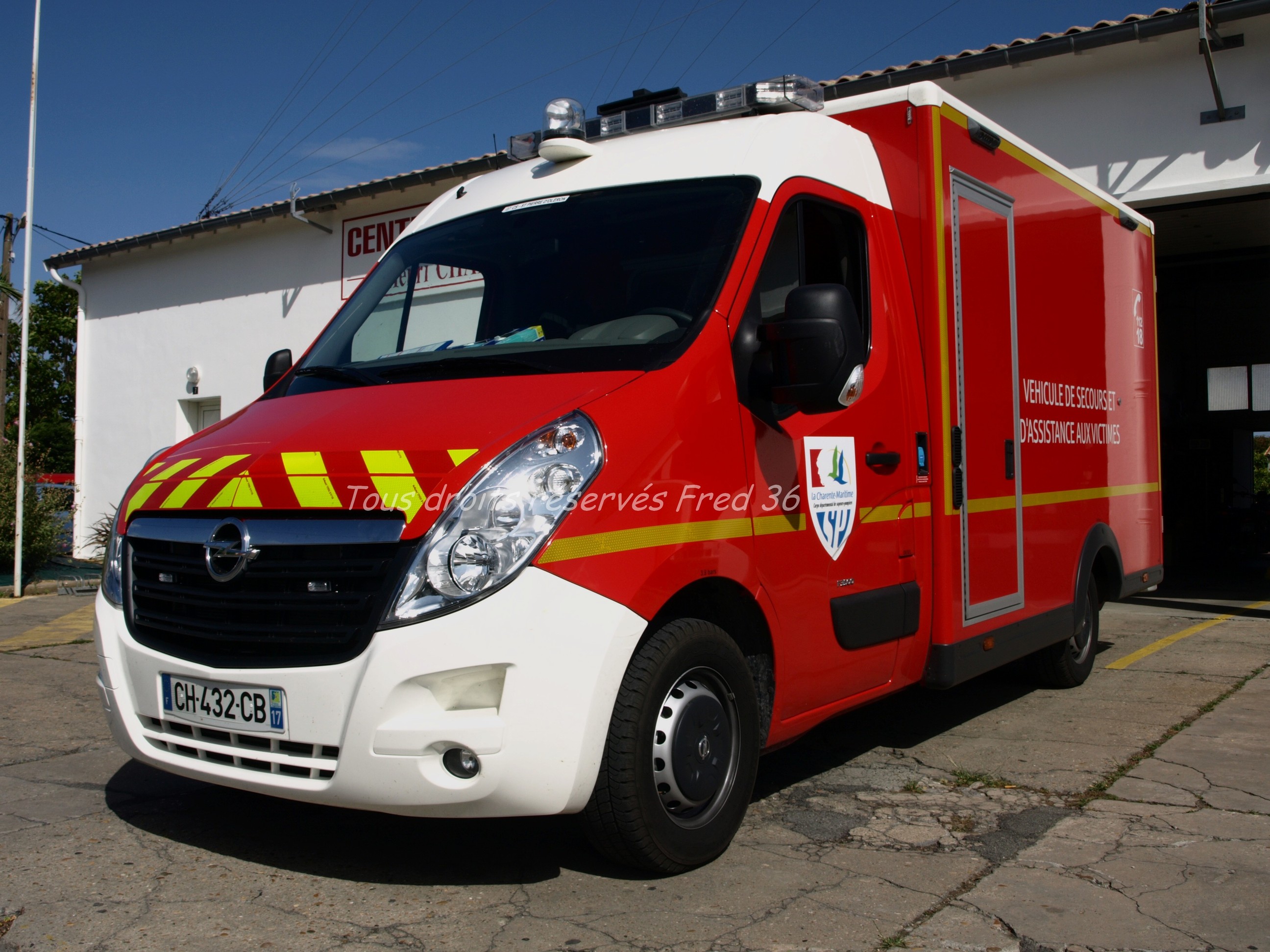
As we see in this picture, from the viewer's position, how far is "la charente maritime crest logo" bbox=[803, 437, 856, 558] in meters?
3.99

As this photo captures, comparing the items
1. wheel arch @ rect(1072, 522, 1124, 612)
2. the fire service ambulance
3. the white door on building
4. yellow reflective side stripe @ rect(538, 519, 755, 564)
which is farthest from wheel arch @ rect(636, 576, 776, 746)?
the white door on building

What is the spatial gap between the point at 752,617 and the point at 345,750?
1391 millimetres

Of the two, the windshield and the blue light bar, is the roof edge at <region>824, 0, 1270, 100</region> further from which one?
the windshield

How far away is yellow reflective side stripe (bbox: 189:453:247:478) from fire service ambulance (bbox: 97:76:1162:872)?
0.03 meters

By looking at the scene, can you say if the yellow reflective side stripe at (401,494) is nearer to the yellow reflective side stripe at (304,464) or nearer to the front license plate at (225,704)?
the yellow reflective side stripe at (304,464)

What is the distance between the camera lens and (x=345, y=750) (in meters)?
3.09

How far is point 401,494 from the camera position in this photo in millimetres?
3105

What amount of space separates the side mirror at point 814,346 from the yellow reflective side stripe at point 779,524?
0.38 metres

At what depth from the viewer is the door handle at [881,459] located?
429cm

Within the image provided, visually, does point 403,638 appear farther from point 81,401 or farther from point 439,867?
point 81,401

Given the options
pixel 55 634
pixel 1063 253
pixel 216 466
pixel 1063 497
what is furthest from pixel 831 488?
pixel 55 634

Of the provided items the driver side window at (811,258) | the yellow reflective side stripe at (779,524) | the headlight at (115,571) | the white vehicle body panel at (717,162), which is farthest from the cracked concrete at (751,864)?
the white vehicle body panel at (717,162)

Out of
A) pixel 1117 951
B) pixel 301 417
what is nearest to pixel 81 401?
pixel 301 417

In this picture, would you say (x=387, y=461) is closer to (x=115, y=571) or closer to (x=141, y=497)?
(x=141, y=497)
